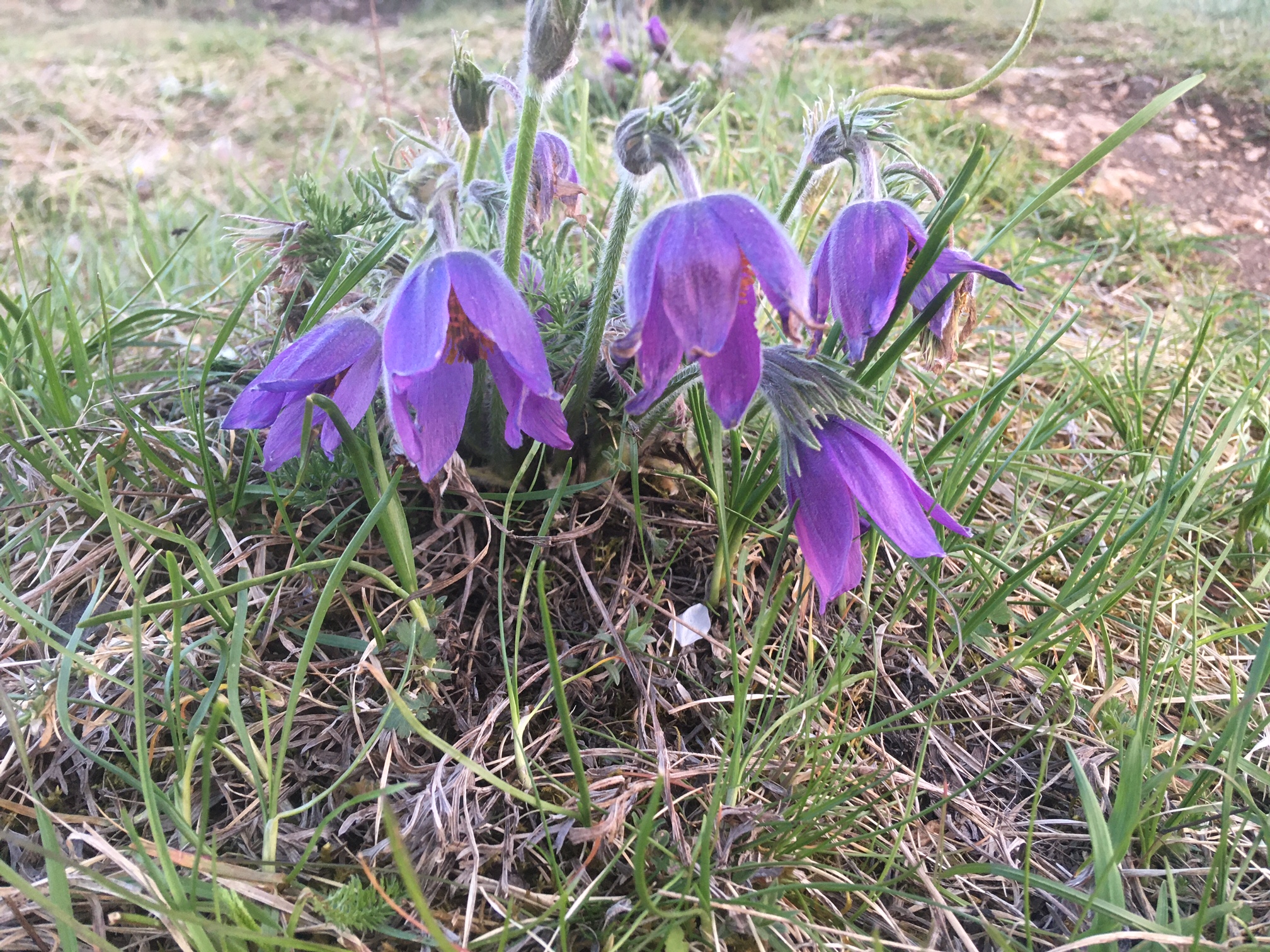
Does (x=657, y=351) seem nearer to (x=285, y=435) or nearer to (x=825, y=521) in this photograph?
(x=825, y=521)

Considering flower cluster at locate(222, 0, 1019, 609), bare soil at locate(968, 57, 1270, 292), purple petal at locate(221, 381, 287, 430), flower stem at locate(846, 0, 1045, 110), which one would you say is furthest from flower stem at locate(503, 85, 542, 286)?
bare soil at locate(968, 57, 1270, 292)

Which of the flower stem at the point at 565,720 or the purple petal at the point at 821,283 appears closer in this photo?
the flower stem at the point at 565,720

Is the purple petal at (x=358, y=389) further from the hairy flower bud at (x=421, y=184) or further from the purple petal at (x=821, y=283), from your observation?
the purple petal at (x=821, y=283)

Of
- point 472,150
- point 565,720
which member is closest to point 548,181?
point 472,150

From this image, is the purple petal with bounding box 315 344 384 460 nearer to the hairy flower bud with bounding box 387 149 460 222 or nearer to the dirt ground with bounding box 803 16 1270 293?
the hairy flower bud with bounding box 387 149 460 222

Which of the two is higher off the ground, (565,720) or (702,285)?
(702,285)

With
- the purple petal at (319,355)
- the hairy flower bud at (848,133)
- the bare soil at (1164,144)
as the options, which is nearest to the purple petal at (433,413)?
the purple petal at (319,355)
